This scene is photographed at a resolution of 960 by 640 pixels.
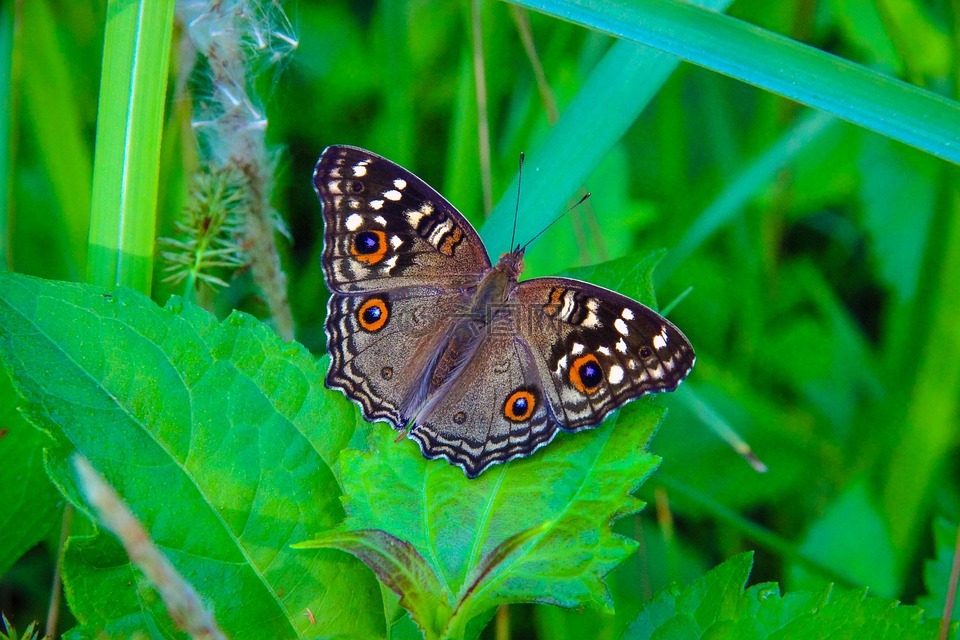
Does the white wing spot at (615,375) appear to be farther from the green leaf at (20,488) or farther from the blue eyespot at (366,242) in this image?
the green leaf at (20,488)

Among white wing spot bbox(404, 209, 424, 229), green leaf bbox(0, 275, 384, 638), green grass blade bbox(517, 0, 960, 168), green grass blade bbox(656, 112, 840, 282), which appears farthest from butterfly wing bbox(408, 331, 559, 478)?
green grass blade bbox(517, 0, 960, 168)

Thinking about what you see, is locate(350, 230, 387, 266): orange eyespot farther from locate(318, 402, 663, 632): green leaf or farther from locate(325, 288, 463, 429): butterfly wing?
locate(318, 402, 663, 632): green leaf

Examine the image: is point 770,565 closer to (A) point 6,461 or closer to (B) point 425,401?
(B) point 425,401

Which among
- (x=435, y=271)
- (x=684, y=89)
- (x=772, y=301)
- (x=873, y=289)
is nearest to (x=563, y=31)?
(x=684, y=89)

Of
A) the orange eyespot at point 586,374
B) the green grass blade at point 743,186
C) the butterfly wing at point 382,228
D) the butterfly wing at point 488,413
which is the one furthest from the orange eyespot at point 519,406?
the green grass blade at point 743,186

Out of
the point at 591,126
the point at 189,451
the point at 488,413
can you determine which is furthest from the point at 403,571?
the point at 591,126

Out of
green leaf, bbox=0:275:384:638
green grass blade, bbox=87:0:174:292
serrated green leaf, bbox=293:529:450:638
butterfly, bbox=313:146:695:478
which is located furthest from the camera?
butterfly, bbox=313:146:695:478
